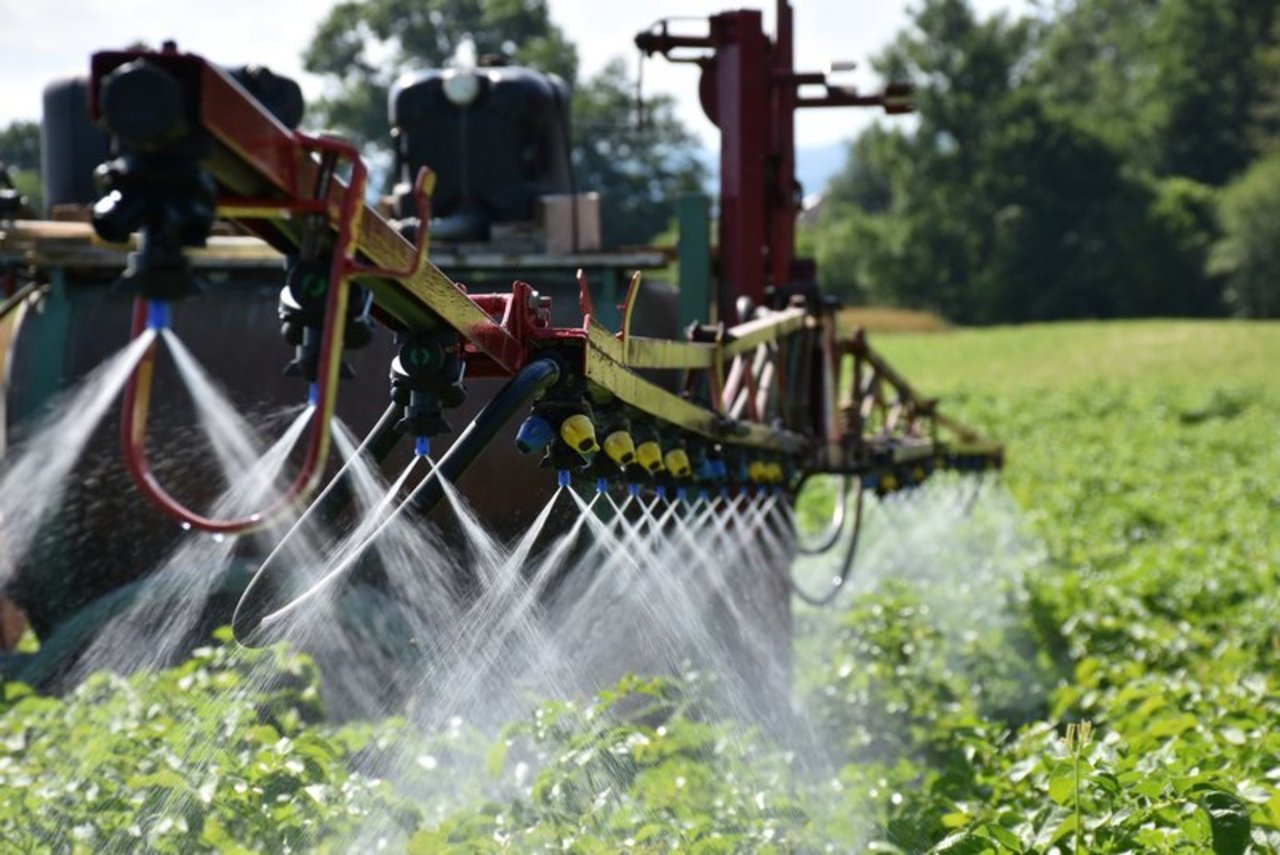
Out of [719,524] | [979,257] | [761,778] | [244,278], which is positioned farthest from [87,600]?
[979,257]

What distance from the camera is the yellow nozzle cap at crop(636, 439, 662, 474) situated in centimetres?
571

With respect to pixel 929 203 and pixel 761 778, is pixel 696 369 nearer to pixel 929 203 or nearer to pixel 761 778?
pixel 761 778

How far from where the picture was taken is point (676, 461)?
6184 millimetres

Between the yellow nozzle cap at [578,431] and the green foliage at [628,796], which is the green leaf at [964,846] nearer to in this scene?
the green foliage at [628,796]

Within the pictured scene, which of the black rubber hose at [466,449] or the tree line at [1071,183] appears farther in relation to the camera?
the tree line at [1071,183]

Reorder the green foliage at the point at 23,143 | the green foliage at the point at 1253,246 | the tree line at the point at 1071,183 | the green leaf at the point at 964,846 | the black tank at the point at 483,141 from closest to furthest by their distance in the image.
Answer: the green leaf at the point at 964,846, the black tank at the point at 483,141, the green foliage at the point at 23,143, the green foliage at the point at 1253,246, the tree line at the point at 1071,183

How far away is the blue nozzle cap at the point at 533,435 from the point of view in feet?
15.4

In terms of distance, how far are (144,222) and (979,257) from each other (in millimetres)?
76275

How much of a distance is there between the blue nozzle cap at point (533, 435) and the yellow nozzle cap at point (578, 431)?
35 mm

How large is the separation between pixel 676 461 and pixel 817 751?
8.65 ft

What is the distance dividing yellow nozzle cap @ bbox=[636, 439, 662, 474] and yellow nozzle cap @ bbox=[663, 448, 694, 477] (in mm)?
260

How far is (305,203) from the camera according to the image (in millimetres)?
3596

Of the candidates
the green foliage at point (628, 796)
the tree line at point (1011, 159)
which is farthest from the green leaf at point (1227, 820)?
the tree line at point (1011, 159)

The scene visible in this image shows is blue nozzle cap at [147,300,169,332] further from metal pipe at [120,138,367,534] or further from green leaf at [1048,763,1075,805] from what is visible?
green leaf at [1048,763,1075,805]
